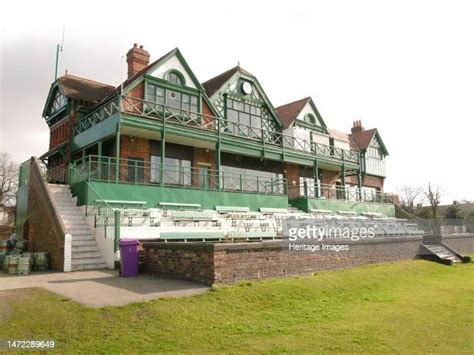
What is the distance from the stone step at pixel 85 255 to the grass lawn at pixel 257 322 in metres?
3.54

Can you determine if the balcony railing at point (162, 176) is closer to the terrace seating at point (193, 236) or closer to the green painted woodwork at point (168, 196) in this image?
the green painted woodwork at point (168, 196)

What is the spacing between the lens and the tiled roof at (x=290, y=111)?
2740 centimetres

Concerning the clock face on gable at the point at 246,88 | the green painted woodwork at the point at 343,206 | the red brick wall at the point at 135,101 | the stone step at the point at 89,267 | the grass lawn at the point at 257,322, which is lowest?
the grass lawn at the point at 257,322

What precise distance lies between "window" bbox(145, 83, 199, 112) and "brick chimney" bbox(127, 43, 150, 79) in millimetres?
4490

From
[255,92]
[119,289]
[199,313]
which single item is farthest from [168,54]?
[199,313]

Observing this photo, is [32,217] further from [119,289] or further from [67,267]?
[119,289]

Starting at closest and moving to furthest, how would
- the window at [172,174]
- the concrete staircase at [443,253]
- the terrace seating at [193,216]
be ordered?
the terrace seating at [193,216] → the concrete staircase at [443,253] → the window at [172,174]

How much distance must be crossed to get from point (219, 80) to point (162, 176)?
10.1 meters

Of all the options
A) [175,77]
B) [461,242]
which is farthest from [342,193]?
[175,77]

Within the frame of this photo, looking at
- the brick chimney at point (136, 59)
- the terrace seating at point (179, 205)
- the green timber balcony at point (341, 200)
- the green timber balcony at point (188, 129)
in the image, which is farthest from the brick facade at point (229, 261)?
the brick chimney at point (136, 59)

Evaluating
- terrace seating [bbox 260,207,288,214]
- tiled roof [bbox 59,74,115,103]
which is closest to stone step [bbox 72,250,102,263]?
terrace seating [bbox 260,207,288,214]

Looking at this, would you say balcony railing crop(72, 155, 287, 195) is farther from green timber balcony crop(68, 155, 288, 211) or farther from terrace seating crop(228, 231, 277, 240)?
terrace seating crop(228, 231, 277, 240)

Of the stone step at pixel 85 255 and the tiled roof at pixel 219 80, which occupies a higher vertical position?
the tiled roof at pixel 219 80

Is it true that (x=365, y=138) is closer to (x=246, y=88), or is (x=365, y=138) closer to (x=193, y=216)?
(x=246, y=88)
